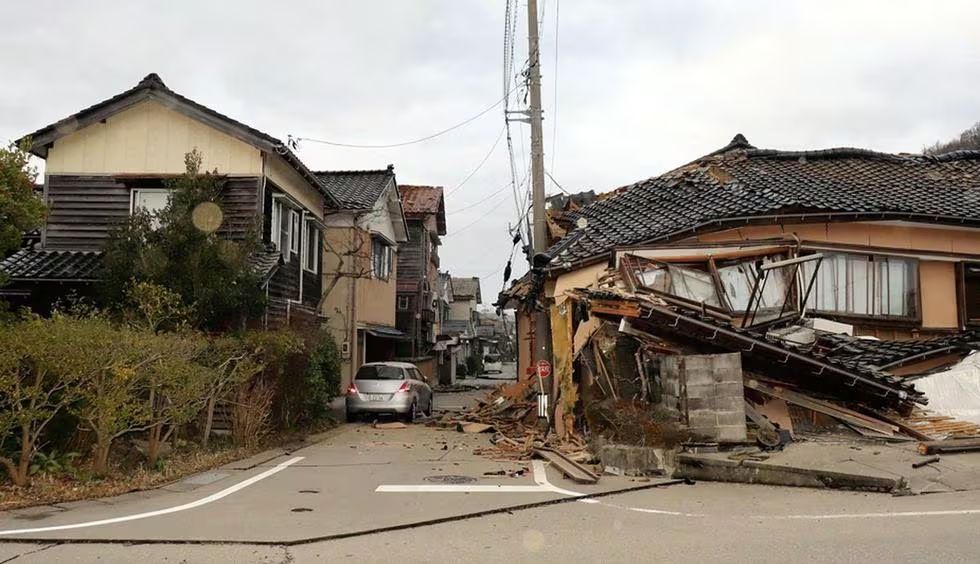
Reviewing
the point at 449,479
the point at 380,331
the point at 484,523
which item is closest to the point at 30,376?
Answer: the point at 449,479

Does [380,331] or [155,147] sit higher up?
[155,147]

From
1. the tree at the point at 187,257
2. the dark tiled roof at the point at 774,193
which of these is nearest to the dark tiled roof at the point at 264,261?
the tree at the point at 187,257

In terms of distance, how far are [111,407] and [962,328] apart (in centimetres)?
1529

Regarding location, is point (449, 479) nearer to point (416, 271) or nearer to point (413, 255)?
point (416, 271)

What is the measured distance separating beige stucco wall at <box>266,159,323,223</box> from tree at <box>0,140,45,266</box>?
7.13 metres

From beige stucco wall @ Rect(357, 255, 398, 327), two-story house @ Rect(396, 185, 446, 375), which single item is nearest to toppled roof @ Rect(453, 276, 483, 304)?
two-story house @ Rect(396, 185, 446, 375)

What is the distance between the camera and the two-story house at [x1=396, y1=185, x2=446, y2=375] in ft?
118

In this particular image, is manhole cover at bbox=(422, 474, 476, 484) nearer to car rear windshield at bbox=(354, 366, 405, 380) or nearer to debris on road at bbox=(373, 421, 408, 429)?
debris on road at bbox=(373, 421, 408, 429)

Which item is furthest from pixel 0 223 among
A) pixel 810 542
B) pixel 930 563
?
pixel 930 563

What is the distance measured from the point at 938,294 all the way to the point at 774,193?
3864mm

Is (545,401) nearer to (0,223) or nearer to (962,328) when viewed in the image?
(962,328)

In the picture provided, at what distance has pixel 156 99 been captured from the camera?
17.5m

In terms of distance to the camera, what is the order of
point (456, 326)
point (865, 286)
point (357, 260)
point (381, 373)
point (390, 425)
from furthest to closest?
point (456, 326) < point (357, 260) < point (381, 373) < point (390, 425) < point (865, 286)

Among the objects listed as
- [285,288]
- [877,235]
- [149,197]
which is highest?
[149,197]
